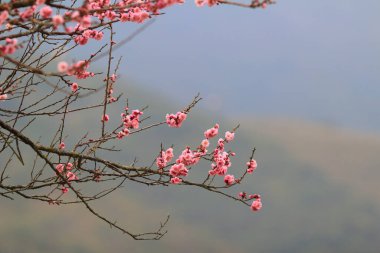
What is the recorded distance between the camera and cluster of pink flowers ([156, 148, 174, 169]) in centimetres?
728

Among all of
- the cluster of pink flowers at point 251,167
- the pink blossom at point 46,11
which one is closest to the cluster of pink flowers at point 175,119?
the cluster of pink flowers at point 251,167

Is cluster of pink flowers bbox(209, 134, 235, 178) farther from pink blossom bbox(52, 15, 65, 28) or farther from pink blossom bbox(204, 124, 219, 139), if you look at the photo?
pink blossom bbox(52, 15, 65, 28)

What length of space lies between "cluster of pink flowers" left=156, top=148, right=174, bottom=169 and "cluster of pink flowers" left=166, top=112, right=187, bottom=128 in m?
0.41

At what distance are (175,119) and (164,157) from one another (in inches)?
24.2

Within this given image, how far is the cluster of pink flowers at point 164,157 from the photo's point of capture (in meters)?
7.28

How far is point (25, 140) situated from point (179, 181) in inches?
81.7

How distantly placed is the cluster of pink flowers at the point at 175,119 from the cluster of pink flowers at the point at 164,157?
1.34 ft

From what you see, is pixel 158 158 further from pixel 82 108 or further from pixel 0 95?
pixel 0 95

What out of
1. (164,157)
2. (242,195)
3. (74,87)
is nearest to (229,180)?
(242,195)

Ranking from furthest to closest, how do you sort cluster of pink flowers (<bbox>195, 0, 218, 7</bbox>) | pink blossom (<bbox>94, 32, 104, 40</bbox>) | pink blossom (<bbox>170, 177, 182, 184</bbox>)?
pink blossom (<bbox>94, 32, 104, 40</bbox>) < pink blossom (<bbox>170, 177, 182, 184</bbox>) < cluster of pink flowers (<bbox>195, 0, 218, 7</bbox>)

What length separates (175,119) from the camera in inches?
290

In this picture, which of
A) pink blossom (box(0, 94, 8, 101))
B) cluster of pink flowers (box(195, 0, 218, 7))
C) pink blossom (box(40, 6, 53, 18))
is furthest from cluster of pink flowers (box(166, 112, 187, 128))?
pink blossom (box(40, 6, 53, 18))

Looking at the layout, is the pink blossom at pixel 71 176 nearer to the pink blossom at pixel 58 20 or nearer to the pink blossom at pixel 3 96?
the pink blossom at pixel 3 96

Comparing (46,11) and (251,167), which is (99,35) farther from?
(251,167)
